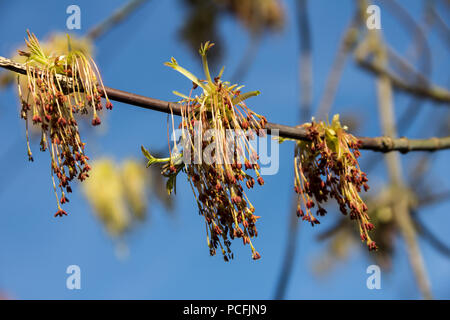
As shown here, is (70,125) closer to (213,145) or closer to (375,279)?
(213,145)

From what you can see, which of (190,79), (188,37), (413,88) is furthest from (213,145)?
(188,37)

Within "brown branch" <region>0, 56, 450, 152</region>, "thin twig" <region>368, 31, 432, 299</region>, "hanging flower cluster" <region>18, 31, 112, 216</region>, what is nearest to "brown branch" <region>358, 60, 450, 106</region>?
"thin twig" <region>368, 31, 432, 299</region>

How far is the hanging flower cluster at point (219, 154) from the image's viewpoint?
1.38m

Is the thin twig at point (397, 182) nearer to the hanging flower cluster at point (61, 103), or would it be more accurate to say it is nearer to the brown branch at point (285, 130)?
the brown branch at point (285, 130)

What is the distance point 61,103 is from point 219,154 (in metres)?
0.45

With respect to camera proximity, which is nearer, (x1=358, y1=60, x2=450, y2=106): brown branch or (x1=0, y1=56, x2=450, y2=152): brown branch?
(x1=0, y1=56, x2=450, y2=152): brown branch

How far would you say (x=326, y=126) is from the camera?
160 centimetres

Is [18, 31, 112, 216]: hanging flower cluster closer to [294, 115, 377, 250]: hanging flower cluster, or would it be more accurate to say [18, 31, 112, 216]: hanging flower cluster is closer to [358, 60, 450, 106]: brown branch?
[294, 115, 377, 250]: hanging flower cluster

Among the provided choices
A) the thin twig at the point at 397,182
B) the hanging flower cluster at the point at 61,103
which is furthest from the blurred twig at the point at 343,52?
the hanging flower cluster at the point at 61,103

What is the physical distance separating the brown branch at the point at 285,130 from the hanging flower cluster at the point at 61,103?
0.03m

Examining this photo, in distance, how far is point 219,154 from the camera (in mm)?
1376

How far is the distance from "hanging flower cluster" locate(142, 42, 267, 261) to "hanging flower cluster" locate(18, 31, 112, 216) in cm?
20

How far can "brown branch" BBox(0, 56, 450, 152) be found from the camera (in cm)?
126

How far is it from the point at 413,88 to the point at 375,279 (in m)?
1.32
